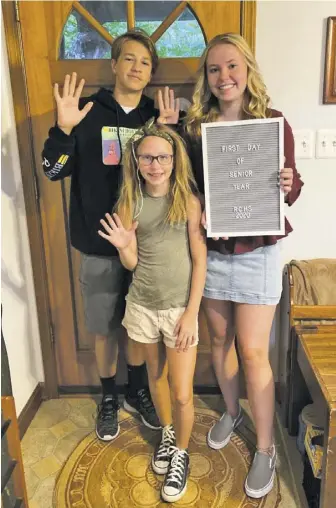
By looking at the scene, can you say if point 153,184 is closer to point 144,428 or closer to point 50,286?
point 50,286

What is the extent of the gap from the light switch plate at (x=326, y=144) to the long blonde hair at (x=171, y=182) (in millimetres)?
645

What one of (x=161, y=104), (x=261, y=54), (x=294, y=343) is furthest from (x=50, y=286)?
(x=261, y=54)

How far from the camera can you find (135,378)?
2184mm

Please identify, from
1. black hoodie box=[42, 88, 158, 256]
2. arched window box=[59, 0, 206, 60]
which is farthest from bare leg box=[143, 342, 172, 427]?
arched window box=[59, 0, 206, 60]

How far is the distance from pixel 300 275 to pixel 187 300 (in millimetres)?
588

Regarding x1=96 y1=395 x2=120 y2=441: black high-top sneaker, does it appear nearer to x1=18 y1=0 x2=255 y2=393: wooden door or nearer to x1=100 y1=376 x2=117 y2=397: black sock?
x1=100 y1=376 x2=117 y2=397: black sock

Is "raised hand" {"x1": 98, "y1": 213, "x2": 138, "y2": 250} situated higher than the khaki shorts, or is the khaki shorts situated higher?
"raised hand" {"x1": 98, "y1": 213, "x2": 138, "y2": 250}

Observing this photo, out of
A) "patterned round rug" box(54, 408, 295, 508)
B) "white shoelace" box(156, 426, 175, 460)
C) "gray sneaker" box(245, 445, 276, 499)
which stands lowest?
"patterned round rug" box(54, 408, 295, 508)

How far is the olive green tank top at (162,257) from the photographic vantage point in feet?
5.24

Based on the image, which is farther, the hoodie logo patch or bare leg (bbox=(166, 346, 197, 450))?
the hoodie logo patch

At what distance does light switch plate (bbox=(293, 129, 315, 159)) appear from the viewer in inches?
75.6

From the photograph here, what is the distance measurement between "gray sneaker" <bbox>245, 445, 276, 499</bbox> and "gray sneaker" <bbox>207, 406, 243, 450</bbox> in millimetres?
201

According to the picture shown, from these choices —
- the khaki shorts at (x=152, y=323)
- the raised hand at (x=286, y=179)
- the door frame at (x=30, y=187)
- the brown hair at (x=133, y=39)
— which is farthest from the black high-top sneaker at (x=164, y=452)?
the brown hair at (x=133, y=39)

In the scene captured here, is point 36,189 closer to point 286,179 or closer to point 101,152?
point 101,152
